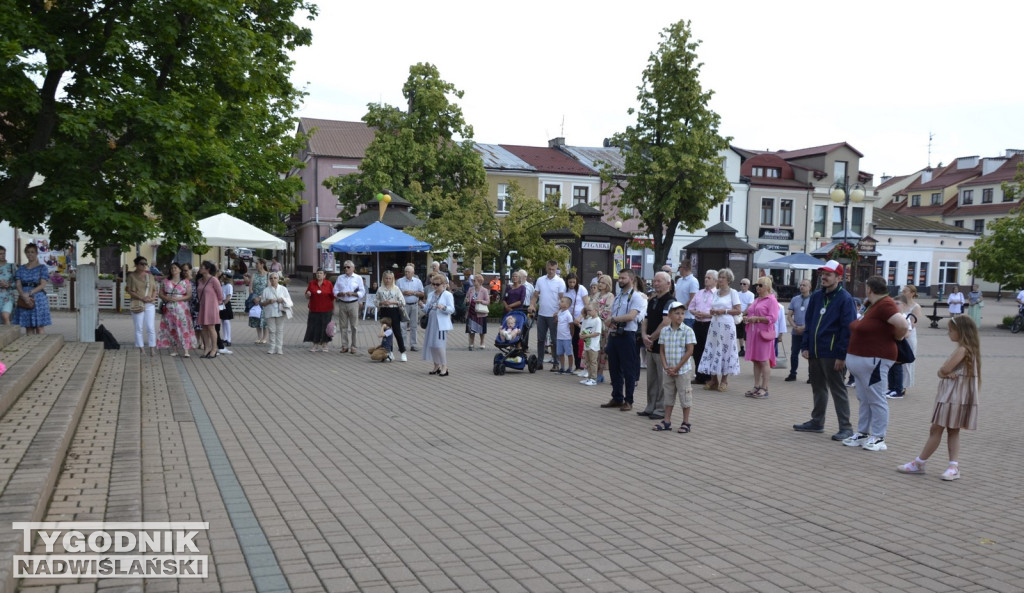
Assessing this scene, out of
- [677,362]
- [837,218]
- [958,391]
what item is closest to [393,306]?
[677,362]

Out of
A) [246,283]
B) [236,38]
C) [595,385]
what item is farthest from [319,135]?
[595,385]

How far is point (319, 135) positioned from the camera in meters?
55.1

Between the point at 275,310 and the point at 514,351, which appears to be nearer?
the point at 514,351

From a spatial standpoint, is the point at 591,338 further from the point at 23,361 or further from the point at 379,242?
the point at 379,242

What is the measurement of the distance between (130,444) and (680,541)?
5.07 m

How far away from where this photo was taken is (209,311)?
14.9 m

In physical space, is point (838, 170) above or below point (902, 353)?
above

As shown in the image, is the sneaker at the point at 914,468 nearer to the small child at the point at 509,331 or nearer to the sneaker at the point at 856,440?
the sneaker at the point at 856,440

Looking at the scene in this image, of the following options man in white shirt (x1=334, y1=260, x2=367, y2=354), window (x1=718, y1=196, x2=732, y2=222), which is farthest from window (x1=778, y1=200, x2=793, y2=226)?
man in white shirt (x1=334, y1=260, x2=367, y2=354)

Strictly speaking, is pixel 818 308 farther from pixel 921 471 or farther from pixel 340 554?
pixel 340 554

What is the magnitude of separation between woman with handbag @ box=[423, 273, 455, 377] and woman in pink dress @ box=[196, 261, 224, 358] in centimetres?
440

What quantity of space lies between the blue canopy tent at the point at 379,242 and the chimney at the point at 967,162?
245 ft

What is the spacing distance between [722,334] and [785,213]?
47243 mm

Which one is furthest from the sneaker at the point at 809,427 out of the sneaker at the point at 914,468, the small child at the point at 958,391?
the small child at the point at 958,391
